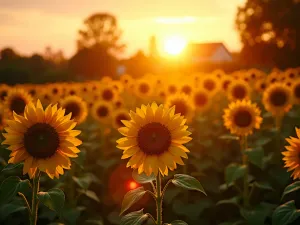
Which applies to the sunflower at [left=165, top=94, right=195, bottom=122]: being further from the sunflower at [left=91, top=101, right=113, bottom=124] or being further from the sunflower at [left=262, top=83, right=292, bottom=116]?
the sunflower at [left=91, top=101, right=113, bottom=124]

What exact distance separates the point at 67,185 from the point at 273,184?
11.5 feet

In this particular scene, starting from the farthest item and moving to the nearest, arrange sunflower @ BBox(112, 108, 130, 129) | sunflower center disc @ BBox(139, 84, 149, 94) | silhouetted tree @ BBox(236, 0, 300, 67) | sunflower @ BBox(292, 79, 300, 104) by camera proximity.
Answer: silhouetted tree @ BBox(236, 0, 300, 67)
sunflower center disc @ BBox(139, 84, 149, 94)
sunflower @ BBox(292, 79, 300, 104)
sunflower @ BBox(112, 108, 130, 129)

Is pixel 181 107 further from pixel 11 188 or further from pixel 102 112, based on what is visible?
pixel 11 188

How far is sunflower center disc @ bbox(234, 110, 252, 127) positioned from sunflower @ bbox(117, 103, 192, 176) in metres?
2.94

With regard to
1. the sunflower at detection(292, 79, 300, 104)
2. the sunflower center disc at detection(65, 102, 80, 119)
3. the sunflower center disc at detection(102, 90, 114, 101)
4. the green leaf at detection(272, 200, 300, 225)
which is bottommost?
the green leaf at detection(272, 200, 300, 225)

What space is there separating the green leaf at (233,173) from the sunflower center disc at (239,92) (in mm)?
4939

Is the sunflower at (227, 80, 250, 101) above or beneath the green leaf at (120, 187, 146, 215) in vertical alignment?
above

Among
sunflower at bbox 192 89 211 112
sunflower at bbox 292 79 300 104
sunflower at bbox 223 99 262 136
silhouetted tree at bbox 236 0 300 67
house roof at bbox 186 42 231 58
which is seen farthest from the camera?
house roof at bbox 186 42 231 58

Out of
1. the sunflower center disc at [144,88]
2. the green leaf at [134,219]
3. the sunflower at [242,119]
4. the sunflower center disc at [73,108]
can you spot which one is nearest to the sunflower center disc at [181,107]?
the sunflower at [242,119]

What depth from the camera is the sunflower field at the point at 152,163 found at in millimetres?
4344

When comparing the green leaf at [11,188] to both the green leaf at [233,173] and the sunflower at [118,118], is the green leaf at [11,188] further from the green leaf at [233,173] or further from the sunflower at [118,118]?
the sunflower at [118,118]

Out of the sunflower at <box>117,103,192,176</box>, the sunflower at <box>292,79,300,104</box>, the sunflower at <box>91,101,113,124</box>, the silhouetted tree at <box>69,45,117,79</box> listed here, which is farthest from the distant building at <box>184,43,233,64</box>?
the sunflower at <box>117,103,192,176</box>

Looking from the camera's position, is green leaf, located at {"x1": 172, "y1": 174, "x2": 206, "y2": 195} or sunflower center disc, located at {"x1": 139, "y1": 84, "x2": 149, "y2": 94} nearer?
green leaf, located at {"x1": 172, "y1": 174, "x2": 206, "y2": 195}

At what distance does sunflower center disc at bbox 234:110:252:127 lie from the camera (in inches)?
281
